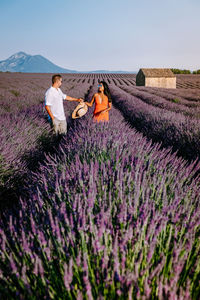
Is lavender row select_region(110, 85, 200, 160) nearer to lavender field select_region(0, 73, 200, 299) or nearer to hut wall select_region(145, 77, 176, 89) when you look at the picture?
lavender field select_region(0, 73, 200, 299)

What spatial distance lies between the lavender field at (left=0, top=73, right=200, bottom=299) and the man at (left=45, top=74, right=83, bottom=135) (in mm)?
363

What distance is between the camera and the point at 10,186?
273 cm

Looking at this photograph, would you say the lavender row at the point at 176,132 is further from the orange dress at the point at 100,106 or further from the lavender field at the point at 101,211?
the orange dress at the point at 100,106

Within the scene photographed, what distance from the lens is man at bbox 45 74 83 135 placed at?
3.94 meters

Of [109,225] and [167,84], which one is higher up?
[167,84]

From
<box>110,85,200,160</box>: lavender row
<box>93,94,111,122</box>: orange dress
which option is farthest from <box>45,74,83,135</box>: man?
<box>110,85,200,160</box>: lavender row

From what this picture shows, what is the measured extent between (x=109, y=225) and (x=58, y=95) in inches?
129

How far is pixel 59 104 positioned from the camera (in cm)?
417

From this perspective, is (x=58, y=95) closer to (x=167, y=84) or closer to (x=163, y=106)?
(x=163, y=106)

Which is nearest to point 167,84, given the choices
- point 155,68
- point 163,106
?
point 155,68

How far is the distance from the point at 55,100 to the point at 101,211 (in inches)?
129

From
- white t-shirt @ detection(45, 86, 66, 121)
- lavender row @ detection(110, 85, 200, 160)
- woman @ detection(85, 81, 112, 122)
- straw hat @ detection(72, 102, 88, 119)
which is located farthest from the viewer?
woman @ detection(85, 81, 112, 122)

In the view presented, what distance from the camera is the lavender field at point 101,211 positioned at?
2.91 feet

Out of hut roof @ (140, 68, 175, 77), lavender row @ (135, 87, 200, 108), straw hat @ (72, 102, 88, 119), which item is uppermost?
hut roof @ (140, 68, 175, 77)
